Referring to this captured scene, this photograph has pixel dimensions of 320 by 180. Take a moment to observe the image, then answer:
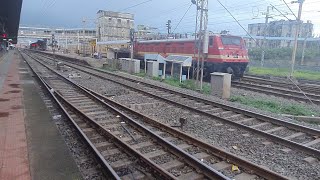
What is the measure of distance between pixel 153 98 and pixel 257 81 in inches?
411

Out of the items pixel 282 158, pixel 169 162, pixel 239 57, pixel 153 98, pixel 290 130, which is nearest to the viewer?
pixel 169 162

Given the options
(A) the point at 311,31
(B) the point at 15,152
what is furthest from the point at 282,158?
(A) the point at 311,31

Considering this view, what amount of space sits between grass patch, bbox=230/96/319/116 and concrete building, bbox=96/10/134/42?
7093 centimetres

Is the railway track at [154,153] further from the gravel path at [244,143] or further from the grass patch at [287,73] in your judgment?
the grass patch at [287,73]

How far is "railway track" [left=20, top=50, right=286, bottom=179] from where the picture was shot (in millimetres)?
5305

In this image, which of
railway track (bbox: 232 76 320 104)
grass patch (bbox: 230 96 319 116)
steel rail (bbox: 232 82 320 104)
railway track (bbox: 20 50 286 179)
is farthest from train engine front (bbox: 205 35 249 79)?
railway track (bbox: 20 50 286 179)

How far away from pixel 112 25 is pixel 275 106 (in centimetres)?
7746

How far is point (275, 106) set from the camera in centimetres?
1216

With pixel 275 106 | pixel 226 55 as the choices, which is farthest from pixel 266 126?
pixel 226 55

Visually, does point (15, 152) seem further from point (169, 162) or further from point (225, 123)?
point (225, 123)

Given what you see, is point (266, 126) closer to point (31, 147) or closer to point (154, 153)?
point (154, 153)

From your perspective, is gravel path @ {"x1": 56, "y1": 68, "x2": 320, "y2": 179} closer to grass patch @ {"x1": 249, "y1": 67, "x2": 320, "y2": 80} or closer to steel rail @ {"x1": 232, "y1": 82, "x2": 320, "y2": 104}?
steel rail @ {"x1": 232, "y1": 82, "x2": 320, "y2": 104}

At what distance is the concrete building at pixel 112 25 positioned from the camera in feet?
272

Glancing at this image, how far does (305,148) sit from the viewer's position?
6.64 m
